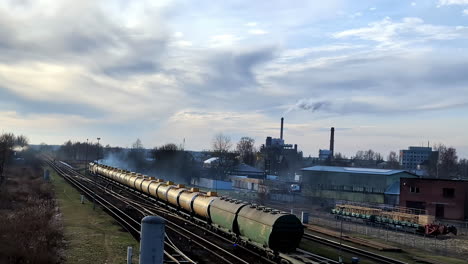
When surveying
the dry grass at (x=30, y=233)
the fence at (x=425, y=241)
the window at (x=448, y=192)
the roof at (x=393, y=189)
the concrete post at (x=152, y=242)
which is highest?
the concrete post at (x=152, y=242)

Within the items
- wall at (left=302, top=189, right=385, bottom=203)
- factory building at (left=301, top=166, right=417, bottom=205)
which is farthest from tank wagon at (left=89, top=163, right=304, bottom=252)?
factory building at (left=301, top=166, right=417, bottom=205)

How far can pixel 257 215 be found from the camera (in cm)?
2467

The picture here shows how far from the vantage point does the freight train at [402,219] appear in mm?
44125

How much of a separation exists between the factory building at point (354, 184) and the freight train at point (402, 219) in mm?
13443

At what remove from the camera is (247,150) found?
187250mm

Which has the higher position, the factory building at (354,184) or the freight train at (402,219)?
the factory building at (354,184)

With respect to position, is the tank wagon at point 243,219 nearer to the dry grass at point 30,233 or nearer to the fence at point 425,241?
the dry grass at point 30,233

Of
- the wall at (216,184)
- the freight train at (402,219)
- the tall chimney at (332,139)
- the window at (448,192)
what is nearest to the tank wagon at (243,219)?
the freight train at (402,219)

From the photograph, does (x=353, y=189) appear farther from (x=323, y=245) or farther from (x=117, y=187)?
(x=323, y=245)

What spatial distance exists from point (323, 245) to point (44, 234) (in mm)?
20584

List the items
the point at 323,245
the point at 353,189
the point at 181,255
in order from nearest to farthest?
the point at 181,255, the point at 323,245, the point at 353,189

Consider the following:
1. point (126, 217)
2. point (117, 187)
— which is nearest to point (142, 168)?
point (117, 187)

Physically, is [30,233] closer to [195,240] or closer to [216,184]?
[195,240]

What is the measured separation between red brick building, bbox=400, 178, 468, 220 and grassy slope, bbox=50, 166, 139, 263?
46330 millimetres
